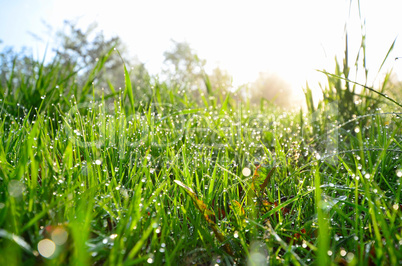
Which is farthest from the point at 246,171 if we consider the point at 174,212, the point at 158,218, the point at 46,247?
the point at 46,247

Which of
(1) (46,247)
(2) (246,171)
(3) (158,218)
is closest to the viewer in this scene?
(1) (46,247)

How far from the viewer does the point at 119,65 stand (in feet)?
81.1

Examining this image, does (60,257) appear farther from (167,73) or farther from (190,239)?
(167,73)

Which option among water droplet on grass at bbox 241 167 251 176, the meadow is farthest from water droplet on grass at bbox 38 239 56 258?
water droplet on grass at bbox 241 167 251 176

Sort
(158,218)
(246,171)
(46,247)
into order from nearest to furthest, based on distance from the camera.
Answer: (46,247) < (158,218) < (246,171)

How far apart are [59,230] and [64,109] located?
73.2 inches

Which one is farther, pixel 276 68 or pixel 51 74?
pixel 276 68

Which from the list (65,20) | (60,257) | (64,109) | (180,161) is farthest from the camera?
(65,20)

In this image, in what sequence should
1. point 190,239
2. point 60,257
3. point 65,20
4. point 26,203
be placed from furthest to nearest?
point 65,20 < point 190,239 < point 26,203 < point 60,257

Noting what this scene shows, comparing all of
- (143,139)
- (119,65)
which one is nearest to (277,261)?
(143,139)

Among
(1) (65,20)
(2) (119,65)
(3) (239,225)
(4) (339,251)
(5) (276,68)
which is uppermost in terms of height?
(1) (65,20)

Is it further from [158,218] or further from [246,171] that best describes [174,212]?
[246,171]

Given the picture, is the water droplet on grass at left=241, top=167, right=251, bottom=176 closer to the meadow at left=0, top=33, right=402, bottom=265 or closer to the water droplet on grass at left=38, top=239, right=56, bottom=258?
the meadow at left=0, top=33, right=402, bottom=265

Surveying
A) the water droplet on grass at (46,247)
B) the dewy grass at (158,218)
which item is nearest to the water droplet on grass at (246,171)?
the dewy grass at (158,218)
